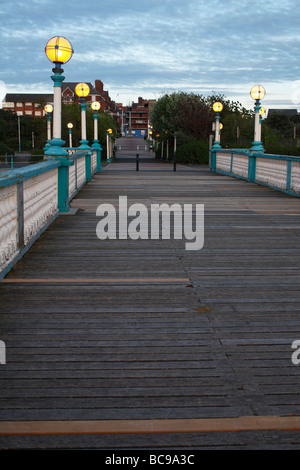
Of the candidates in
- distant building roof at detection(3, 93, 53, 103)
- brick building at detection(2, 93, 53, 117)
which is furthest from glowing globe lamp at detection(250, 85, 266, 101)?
distant building roof at detection(3, 93, 53, 103)

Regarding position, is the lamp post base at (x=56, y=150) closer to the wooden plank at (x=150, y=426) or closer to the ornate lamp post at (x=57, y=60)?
the ornate lamp post at (x=57, y=60)

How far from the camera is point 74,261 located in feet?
22.3

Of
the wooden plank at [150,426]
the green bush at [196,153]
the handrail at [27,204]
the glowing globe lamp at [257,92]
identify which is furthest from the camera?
the green bush at [196,153]

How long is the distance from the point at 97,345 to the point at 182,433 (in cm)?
129

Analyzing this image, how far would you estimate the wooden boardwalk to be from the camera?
2.90 metres

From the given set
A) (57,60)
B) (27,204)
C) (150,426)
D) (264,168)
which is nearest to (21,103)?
(264,168)

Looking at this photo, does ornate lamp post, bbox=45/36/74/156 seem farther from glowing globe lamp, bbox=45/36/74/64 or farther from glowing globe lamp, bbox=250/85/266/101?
glowing globe lamp, bbox=250/85/266/101
